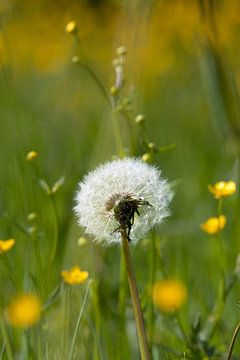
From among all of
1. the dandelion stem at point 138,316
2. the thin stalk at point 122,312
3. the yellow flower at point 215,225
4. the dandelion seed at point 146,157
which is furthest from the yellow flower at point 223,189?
the dandelion stem at point 138,316

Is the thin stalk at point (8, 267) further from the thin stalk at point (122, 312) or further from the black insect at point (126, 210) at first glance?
the black insect at point (126, 210)

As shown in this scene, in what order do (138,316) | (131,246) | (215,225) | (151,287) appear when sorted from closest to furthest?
(138,316) → (151,287) → (215,225) → (131,246)

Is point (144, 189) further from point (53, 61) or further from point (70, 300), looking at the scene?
point (53, 61)

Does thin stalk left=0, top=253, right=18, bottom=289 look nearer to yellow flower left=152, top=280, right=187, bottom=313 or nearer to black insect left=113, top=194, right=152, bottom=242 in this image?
yellow flower left=152, top=280, right=187, bottom=313

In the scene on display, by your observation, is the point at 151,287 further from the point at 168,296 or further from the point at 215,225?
the point at 215,225

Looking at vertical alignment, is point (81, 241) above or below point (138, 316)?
above

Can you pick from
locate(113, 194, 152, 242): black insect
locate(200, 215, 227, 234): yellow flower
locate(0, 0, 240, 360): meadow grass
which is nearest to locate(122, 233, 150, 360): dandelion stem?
locate(113, 194, 152, 242): black insect

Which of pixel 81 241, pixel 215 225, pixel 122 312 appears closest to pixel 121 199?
pixel 81 241
